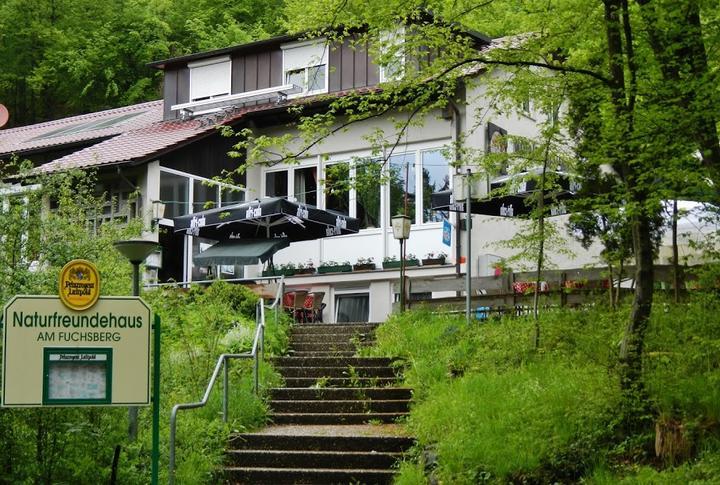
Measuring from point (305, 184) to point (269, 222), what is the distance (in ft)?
13.3

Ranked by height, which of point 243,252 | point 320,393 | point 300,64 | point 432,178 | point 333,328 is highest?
point 300,64

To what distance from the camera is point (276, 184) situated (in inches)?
988

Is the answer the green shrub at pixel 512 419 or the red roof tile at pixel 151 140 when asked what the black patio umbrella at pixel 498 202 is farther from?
the red roof tile at pixel 151 140

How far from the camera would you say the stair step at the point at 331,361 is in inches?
617

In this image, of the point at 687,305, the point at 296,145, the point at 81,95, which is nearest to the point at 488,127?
the point at 296,145

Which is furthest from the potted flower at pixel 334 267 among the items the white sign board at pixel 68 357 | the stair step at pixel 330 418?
the white sign board at pixel 68 357

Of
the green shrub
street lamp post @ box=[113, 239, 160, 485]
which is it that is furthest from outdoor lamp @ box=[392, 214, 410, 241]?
street lamp post @ box=[113, 239, 160, 485]

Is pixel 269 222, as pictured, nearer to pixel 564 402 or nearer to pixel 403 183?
pixel 403 183

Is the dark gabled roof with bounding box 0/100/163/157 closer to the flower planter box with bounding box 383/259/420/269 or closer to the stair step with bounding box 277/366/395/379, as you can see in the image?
the flower planter box with bounding box 383/259/420/269

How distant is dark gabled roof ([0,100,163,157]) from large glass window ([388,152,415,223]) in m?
8.01

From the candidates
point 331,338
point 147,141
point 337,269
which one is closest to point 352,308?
point 337,269

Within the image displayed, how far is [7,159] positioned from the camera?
93.7 ft

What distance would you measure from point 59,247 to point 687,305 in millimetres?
7549

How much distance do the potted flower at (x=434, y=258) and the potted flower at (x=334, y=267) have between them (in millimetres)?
1809
